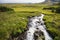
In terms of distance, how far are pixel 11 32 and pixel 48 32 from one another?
32.0 feet

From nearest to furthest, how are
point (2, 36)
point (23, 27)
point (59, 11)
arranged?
point (2, 36) < point (23, 27) < point (59, 11)

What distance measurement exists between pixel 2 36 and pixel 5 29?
4040 mm

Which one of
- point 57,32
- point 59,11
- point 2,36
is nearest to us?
point 2,36

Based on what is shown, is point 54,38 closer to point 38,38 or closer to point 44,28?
point 38,38

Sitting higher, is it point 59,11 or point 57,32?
point 57,32

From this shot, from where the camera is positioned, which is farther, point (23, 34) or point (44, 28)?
point (44, 28)

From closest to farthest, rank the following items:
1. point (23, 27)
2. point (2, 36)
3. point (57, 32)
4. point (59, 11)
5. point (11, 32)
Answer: point (2, 36), point (11, 32), point (57, 32), point (23, 27), point (59, 11)

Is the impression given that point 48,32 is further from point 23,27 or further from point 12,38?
point 12,38

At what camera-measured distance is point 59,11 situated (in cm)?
7075

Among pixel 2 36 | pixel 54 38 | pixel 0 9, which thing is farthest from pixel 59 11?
pixel 2 36

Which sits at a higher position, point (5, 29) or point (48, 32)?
point (5, 29)

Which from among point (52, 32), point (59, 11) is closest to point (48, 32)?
point (52, 32)

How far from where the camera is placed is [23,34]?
35.3 meters

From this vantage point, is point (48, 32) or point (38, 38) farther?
point (48, 32)
